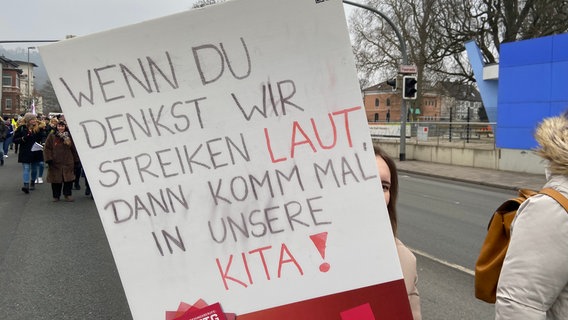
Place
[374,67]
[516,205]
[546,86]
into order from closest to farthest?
[516,205] → [546,86] → [374,67]

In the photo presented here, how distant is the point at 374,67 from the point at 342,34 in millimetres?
35351

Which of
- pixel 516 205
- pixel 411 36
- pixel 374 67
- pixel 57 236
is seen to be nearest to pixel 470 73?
pixel 411 36

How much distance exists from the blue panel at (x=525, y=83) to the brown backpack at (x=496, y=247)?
52.0 feet

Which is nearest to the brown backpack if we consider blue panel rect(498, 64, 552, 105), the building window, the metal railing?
blue panel rect(498, 64, 552, 105)

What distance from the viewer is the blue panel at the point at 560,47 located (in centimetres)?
1491

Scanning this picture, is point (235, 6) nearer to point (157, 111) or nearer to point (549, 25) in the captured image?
point (157, 111)

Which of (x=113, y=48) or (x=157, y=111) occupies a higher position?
(x=113, y=48)

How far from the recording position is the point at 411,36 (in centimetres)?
3328

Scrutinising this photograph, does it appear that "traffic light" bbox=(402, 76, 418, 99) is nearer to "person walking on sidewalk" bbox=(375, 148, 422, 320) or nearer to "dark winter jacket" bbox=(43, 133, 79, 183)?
"dark winter jacket" bbox=(43, 133, 79, 183)

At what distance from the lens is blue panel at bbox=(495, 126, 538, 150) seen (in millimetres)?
15969

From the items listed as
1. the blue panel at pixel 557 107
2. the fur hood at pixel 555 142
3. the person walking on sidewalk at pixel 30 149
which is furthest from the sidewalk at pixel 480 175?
the fur hood at pixel 555 142

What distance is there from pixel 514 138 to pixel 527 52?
2.96 metres

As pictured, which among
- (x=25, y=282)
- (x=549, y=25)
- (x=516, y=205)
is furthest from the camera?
(x=549, y=25)

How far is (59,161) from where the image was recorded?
9.17 m
